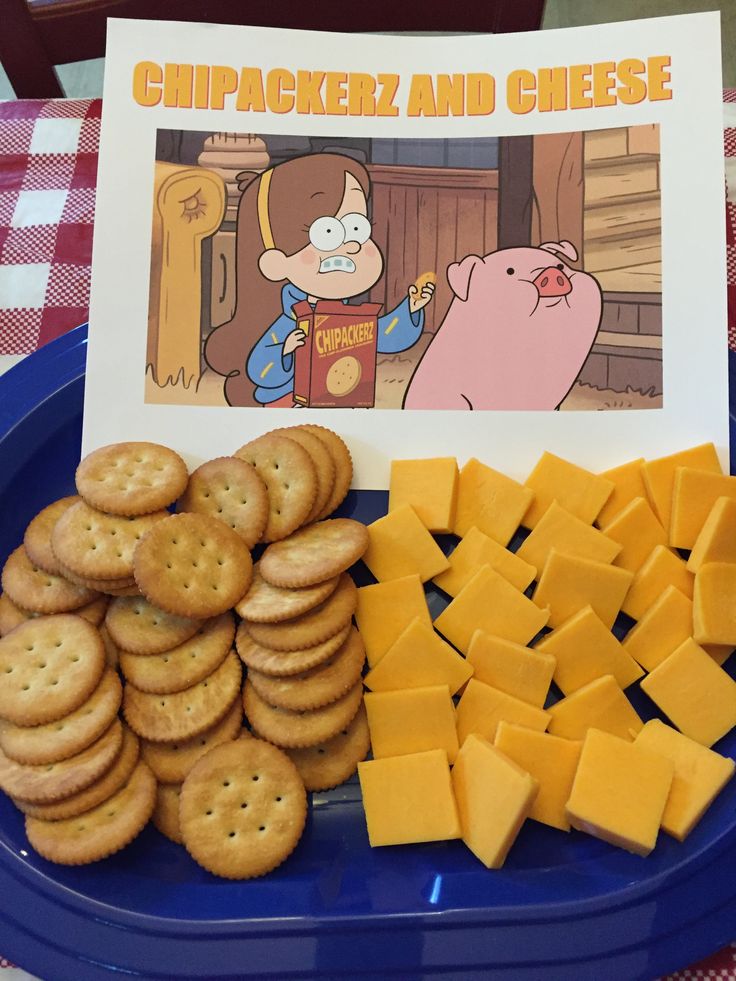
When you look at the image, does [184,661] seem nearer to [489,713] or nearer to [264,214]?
[489,713]

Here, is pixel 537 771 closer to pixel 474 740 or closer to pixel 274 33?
pixel 474 740

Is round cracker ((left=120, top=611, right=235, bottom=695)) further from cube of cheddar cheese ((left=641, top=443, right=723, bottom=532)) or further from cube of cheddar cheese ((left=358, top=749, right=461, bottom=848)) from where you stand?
cube of cheddar cheese ((left=641, top=443, right=723, bottom=532))

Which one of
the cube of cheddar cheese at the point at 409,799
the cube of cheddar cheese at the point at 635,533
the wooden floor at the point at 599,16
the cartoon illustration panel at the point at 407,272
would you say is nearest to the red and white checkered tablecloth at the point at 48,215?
the cartoon illustration panel at the point at 407,272

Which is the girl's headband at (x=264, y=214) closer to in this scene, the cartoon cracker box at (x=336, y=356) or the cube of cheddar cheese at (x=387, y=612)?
the cartoon cracker box at (x=336, y=356)

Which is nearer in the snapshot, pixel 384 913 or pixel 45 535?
pixel 384 913

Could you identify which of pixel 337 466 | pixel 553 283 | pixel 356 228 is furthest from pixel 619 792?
pixel 356 228

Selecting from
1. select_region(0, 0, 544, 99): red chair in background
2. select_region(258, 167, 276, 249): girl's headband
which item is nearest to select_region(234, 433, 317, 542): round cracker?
select_region(258, 167, 276, 249): girl's headband

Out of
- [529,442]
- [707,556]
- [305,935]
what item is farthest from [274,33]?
[305,935]
